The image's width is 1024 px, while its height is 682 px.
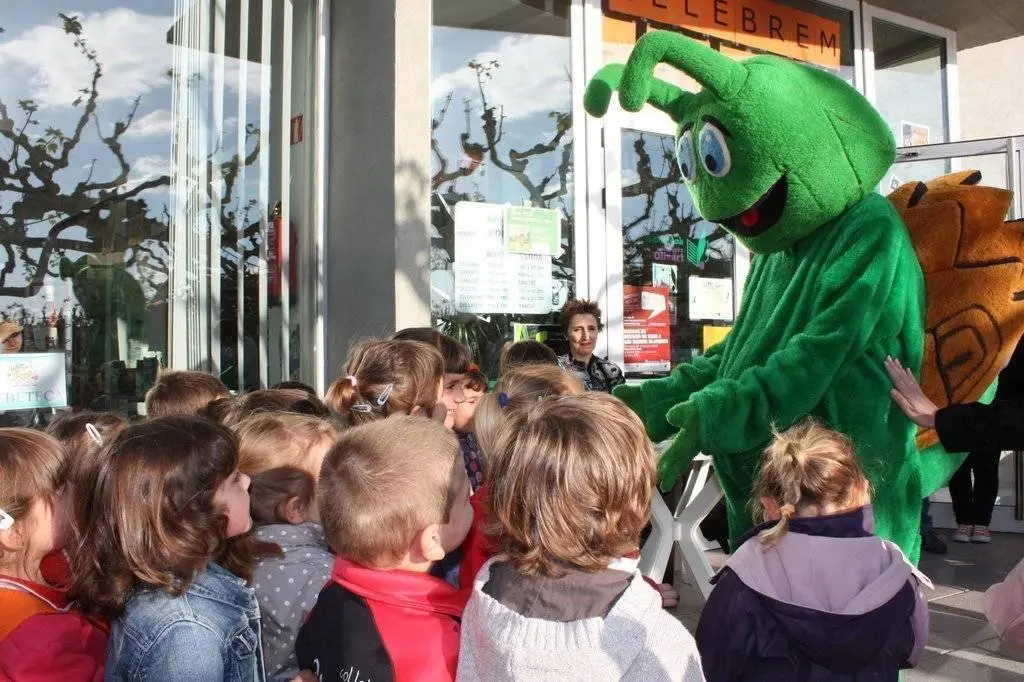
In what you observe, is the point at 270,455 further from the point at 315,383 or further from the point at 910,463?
the point at 315,383

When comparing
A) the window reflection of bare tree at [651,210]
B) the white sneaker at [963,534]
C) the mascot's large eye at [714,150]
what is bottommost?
the white sneaker at [963,534]

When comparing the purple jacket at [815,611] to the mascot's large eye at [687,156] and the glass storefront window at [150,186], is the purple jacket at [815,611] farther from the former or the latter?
the glass storefront window at [150,186]

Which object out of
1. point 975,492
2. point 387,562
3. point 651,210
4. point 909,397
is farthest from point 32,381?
point 975,492

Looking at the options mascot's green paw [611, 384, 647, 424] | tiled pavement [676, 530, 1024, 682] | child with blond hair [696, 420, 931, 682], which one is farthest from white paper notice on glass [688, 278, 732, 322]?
child with blond hair [696, 420, 931, 682]

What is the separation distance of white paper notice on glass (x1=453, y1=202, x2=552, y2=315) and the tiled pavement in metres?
1.84

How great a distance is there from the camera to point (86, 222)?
4.26m

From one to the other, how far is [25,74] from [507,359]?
2.44 m

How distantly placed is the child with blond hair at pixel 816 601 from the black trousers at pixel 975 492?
4.49 metres

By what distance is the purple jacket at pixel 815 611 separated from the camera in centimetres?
212

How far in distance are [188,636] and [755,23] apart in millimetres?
6208

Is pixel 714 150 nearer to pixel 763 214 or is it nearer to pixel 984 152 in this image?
pixel 763 214

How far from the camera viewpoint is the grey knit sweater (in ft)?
5.00

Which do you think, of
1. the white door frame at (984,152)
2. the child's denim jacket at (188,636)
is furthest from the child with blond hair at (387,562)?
the white door frame at (984,152)

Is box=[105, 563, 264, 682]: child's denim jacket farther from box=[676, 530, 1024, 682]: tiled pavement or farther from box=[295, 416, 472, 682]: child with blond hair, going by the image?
box=[676, 530, 1024, 682]: tiled pavement
